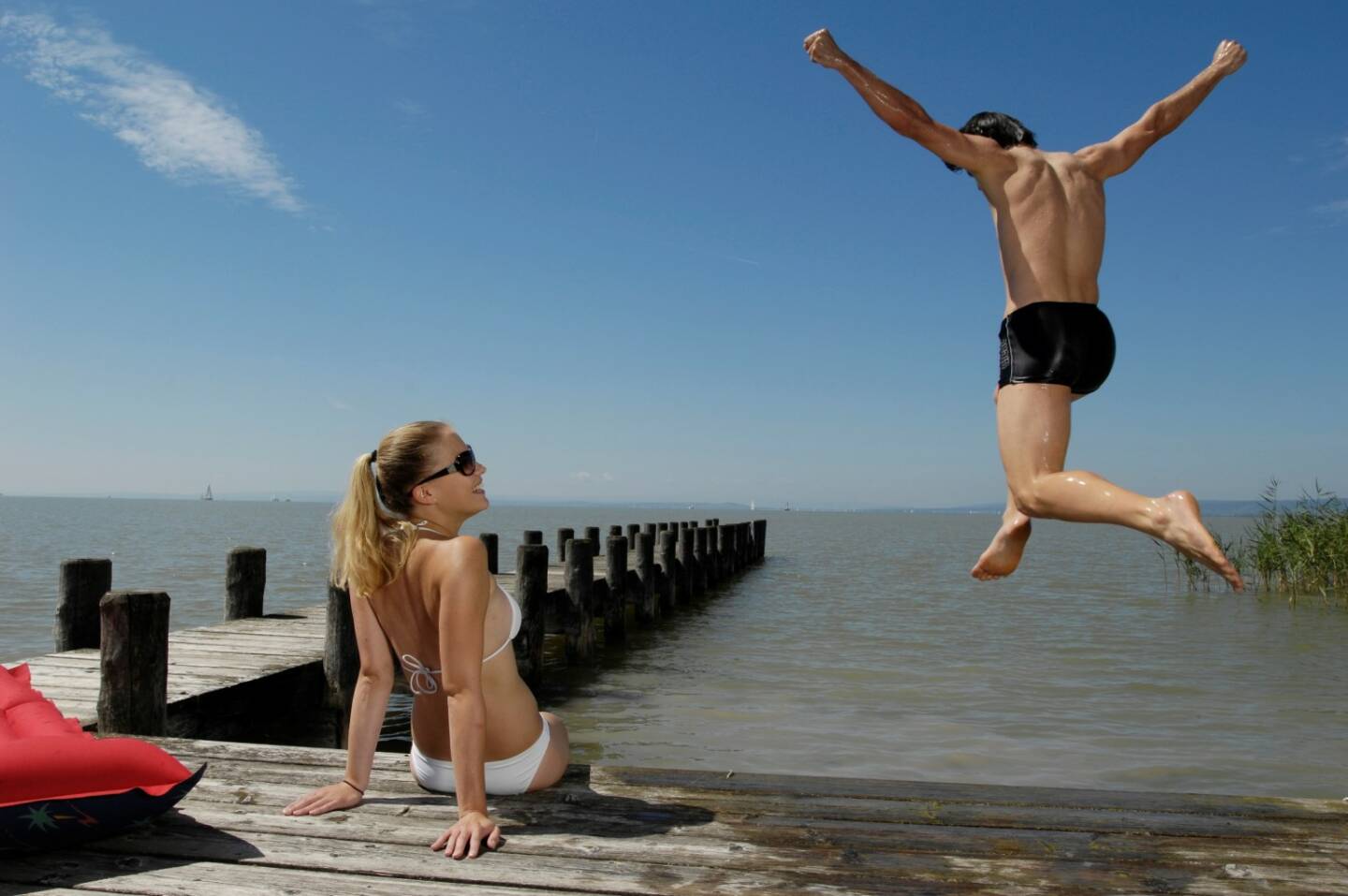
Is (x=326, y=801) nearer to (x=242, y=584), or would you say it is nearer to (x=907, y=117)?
(x=907, y=117)

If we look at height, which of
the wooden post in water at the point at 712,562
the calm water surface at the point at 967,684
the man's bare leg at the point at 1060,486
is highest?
the man's bare leg at the point at 1060,486

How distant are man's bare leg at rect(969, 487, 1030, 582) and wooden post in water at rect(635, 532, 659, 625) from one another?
13.0 metres

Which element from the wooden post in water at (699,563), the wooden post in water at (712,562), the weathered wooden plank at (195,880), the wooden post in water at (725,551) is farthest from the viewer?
the wooden post in water at (725,551)

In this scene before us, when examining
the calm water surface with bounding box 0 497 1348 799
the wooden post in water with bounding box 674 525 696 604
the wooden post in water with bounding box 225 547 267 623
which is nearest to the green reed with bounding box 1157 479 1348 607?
the calm water surface with bounding box 0 497 1348 799

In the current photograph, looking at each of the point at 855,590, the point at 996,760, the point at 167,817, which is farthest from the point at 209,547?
the point at 167,817

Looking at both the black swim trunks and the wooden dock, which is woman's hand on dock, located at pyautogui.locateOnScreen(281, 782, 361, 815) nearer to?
the wooden dock

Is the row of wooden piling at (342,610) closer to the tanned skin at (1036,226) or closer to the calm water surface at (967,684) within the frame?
the calm water surface at (967,684)

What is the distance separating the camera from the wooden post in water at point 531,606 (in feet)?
33.7

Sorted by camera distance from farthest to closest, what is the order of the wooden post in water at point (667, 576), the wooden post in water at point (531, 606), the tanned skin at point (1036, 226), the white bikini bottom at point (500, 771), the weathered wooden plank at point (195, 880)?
the wooden post in water at point (667, 576) → the wooden post in water at point (531, 606) → the white bikini bottom at point (500, 771) → the tanned skin at point (1036, 226) → the weathered wooden plank at point (195, 880)

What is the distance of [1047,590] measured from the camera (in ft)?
85.3

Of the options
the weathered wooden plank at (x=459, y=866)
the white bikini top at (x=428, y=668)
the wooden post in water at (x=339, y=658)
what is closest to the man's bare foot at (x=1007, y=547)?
the weathered wooden plank at (x=459, y=866)

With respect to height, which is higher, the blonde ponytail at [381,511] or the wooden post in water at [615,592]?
the blonde ponytail at [381,511]

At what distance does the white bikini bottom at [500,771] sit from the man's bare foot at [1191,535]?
2.15 metres

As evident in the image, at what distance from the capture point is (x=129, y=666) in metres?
5.36
